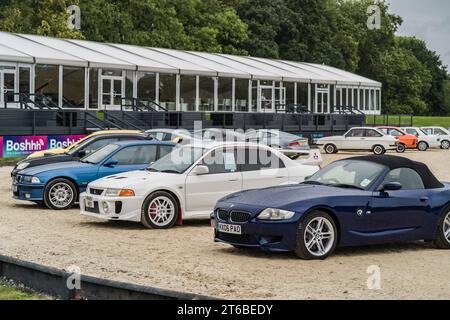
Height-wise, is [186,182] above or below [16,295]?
above

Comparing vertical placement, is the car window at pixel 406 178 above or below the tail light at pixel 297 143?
below

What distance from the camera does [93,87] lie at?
42500 mm

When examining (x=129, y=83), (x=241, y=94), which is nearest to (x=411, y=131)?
(x=241, y=94)

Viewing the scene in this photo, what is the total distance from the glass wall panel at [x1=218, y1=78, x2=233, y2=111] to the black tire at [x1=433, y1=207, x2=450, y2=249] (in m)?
38.2

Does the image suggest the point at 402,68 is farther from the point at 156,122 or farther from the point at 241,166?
the point at 241,166

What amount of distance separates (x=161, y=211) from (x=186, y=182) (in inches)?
26.0

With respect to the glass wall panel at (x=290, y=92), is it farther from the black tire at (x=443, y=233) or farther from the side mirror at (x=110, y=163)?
the black tire at (x=443, y=233)

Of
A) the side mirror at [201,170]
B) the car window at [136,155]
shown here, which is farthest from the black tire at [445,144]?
the side mirror at [201,170]

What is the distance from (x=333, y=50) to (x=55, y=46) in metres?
52.5

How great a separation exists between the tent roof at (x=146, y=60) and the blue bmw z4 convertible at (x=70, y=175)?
→ 2081 cm

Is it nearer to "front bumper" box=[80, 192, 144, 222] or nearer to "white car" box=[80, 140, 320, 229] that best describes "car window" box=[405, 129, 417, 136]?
"white car" box=[80, 140, 320, 229]

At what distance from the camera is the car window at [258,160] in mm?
15531

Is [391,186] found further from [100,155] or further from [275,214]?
[100,155]
